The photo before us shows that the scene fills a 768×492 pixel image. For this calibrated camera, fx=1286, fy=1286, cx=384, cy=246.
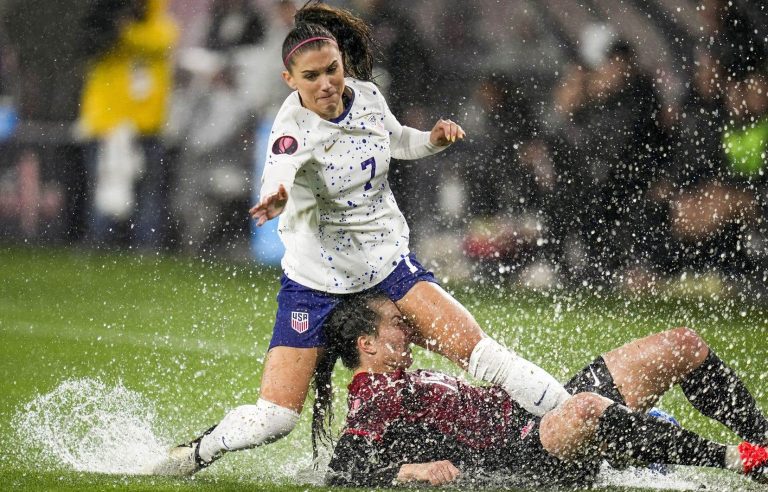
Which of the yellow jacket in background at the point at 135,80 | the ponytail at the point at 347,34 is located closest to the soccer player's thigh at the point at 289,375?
the ponytail at the point at 347,34

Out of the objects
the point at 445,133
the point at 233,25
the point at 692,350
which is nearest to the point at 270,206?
the point at 445,133

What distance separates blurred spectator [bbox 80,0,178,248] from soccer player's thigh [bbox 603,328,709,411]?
841 cm

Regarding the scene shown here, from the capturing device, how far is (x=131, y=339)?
8875 mm

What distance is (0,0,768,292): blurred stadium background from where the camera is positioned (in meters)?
10.8

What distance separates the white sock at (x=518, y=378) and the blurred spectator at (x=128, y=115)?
8.18 meters

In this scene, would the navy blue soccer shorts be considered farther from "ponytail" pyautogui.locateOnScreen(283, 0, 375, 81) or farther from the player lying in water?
"ponytail" pyautogui.locateOnScreen(283, 0, 375, 81)

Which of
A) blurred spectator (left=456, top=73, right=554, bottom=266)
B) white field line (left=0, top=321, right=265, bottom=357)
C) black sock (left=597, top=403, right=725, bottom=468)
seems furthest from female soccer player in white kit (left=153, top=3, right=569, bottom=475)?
blurred spectator (left=456, top=73, right=554, bottom=266)

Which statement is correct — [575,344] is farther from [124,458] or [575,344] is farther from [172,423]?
[124,458]

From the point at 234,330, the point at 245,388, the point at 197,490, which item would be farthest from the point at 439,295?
the point at 234,330

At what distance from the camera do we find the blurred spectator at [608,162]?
10.9 meters

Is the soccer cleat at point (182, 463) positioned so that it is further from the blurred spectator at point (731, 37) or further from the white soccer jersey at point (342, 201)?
the blurred spectator at point (731, 37)

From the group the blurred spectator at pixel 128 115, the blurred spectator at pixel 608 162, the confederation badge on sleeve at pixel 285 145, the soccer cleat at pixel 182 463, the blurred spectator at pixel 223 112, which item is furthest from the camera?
the blurred spectator at pixel 128 115

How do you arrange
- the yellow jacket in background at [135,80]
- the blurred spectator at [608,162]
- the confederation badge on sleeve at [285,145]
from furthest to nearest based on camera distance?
the yellow jacket in background at [135,80]
the blurred spectator at [608,162]
the confederation badge on sleeve at [285,145]

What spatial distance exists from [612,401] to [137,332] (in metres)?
5.13
